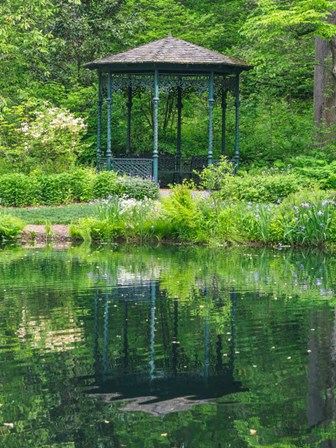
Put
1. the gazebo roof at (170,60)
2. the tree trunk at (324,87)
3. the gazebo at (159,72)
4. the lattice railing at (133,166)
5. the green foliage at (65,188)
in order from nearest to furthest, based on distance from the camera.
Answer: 1. the green foliage at (65,188)
2. the gazebo roof at (170,60)
3. the gazebo at (159,72)
4. the lattice railing at (133,166)
5. the tree trunk at (324,87)

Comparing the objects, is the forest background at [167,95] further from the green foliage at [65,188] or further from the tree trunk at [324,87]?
the green foliage at [65,188]

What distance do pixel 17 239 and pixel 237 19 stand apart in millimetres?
18296

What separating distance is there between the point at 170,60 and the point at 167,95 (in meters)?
5.94

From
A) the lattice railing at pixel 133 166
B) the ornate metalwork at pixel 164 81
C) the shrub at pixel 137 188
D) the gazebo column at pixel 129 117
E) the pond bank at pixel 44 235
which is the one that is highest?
the ornate metalwork at pixel 164 81

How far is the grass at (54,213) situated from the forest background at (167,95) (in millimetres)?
3910

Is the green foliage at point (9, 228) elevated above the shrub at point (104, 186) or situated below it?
below

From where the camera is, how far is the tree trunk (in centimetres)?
2647

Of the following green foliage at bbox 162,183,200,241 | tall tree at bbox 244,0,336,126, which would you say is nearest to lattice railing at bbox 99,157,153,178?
tall tree at bbox 244,0,336,126

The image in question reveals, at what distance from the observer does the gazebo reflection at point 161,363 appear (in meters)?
7.57

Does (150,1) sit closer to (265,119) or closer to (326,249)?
(265,119)

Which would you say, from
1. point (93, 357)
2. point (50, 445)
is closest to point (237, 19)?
point (93, 357)

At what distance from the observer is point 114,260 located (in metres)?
16.0

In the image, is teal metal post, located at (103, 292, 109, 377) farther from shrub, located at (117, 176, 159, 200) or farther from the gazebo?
the gazebo

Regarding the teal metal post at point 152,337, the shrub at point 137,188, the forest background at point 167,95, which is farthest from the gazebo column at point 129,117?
the teal metal post at point 152,337
